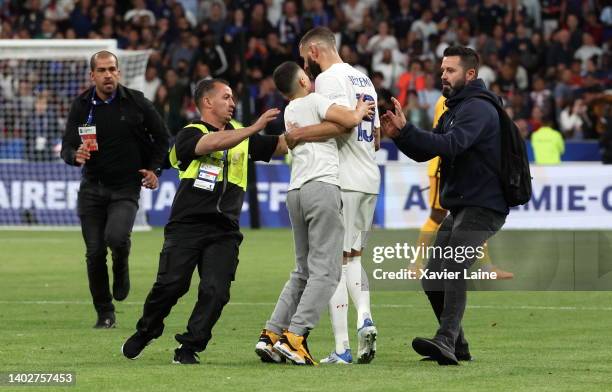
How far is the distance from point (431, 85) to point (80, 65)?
22.2ft

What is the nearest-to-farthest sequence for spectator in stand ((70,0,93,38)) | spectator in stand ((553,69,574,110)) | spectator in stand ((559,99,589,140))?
spectator in stand ((559,99,589,140))
spectator in stand ((553,69,574,110))
spectator in stand ((70,0,93,38))

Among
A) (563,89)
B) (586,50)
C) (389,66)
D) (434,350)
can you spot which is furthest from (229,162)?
(586,50)

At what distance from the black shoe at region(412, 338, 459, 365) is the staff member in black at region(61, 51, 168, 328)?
3.71m

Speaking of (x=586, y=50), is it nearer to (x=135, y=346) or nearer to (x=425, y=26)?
(x=425, y=26)

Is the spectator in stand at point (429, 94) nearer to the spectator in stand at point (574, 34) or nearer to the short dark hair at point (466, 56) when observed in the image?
the spectator in stand at point (574, 34)

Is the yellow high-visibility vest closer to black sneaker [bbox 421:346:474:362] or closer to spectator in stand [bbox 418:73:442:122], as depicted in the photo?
black sneaker [bbox 421:346:474:362]

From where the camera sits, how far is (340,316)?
1027 centimetres

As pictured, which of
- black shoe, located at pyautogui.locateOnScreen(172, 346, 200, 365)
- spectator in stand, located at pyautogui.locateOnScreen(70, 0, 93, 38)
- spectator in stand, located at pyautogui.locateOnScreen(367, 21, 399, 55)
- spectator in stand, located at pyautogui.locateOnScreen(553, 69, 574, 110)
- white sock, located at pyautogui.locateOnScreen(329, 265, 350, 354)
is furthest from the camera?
spectator in stand, located at pyautogui.locateOnScreen(70, 0, 93, 38)

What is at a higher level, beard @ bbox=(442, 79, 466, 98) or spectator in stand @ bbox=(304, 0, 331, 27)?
beard @ bbox=(442, 79, 466, 98)

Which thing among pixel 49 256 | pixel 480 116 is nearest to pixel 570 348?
pixel 480 116

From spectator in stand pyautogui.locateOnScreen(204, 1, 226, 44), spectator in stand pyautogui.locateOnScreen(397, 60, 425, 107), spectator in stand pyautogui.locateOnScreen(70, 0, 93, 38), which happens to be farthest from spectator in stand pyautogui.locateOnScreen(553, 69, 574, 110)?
spectator in stand pyautogui.locateOnScreen(70, 0, 93, 38)

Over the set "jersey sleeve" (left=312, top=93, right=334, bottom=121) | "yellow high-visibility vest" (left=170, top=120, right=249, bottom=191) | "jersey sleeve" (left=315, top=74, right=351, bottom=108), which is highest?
"jersey sleeve" (left=315, top=74, right=351, bottom=108)

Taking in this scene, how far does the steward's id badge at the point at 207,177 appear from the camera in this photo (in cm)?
1020

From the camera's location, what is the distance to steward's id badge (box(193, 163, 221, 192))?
10203mm
